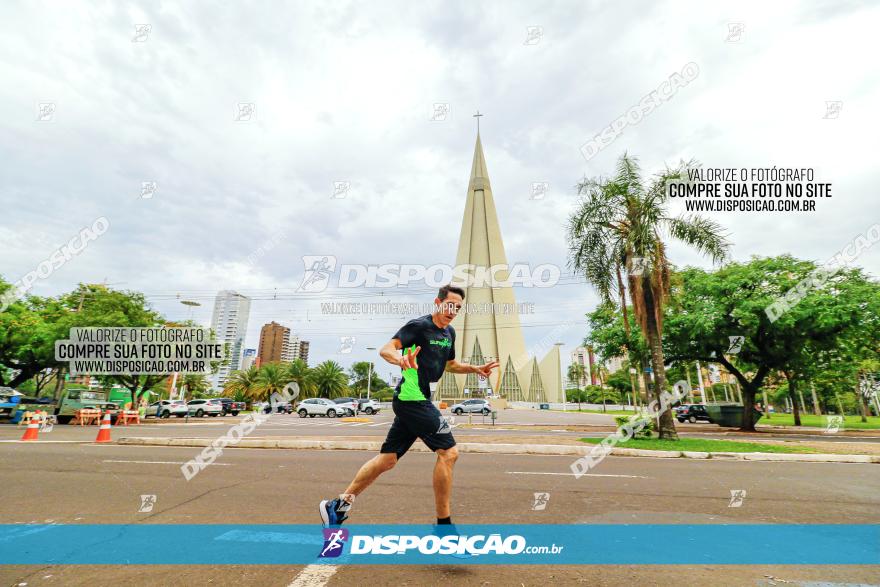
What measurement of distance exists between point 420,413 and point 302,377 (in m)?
50.5

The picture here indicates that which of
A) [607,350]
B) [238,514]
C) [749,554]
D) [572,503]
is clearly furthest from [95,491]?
[607,350]

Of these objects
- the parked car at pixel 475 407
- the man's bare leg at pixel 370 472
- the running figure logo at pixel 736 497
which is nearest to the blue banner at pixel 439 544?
the man's bare leg at pixel 370 472

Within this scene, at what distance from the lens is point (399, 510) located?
4.53 metres

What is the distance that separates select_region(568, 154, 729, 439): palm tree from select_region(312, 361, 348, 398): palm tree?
4364cm

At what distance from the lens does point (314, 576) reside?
2.83m

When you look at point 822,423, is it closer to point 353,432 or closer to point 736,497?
point 353,432

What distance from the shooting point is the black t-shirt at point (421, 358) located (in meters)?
3.47

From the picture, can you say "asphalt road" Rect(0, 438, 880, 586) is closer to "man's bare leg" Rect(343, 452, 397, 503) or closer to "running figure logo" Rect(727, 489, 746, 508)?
"running figure logo" Rect(727, 489, 746, 508)

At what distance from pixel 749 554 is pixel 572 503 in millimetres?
1883

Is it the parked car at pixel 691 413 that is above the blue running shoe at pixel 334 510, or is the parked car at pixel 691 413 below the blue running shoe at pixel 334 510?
below

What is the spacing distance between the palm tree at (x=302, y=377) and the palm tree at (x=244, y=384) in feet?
12.5

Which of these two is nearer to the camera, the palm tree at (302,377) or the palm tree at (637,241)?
the palm tree at (637,241)

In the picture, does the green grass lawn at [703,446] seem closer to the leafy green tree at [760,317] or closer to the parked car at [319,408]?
the leafy green tree at [760,317]

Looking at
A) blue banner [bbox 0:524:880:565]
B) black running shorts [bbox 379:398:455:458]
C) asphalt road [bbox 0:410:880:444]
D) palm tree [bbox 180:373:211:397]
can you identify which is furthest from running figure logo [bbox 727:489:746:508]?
palm tree [bbox 180:373:211:397]
